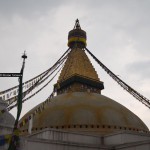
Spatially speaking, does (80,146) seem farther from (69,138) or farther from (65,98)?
(65,98)

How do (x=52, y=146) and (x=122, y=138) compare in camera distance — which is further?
(x=122, y=138)

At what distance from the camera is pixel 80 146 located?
18609 mm

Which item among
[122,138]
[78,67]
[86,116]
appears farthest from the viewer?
[78,67]

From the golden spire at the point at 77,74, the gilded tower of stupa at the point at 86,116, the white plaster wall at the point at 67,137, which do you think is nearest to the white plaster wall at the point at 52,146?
the white plaster wall at the point at 67,137

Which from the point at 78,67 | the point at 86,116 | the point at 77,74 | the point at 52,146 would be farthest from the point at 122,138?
the point at 78,67

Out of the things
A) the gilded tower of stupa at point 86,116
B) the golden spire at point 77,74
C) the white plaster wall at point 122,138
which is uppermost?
the golden spire at point 77,74

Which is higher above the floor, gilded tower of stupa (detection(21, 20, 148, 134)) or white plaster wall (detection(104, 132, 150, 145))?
gilded tower of stupa (detection(21, 20, 148, 134))

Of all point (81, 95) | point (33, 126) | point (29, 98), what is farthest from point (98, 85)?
point (29, 98)

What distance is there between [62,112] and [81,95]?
284 cm

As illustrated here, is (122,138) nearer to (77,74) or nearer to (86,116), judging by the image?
(86,116)

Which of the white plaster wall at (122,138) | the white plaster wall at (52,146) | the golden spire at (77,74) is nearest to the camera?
the white plaster wall at (52,146)

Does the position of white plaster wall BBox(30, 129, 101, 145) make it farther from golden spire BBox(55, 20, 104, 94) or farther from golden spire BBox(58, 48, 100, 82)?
golden spire BBox(58, 48, 100, 82)

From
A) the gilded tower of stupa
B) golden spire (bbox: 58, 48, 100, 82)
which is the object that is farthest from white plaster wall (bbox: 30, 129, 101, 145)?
golden spire (bbox: 58, 48, 100, 82)

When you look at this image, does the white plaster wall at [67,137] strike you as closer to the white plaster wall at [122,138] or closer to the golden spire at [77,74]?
the white plaster wall at [122,138]
